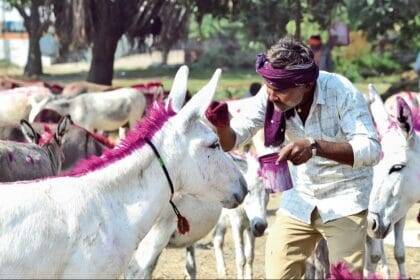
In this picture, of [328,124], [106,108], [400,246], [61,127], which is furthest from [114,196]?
[106,108]

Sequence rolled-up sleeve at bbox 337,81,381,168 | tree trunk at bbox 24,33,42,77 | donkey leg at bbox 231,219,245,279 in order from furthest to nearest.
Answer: tree trunk at bbox 24,33,42,77 → donkey leg at bbox 231,219,245,279 → rolled-up sleeve at bbox 337,81,381,168

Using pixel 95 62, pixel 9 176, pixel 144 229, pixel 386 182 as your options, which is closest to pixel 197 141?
pixel 144 229

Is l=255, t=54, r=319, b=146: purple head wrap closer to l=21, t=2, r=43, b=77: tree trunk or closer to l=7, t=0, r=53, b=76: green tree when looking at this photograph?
l=7, t=0, r=53, b=76: green tree

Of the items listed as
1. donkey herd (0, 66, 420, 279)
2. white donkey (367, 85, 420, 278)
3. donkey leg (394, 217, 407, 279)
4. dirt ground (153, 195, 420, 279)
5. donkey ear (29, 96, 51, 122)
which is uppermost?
donkey herd (0, 66, 420, 279)

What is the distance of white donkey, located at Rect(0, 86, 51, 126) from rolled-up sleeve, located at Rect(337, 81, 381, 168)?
1065cm

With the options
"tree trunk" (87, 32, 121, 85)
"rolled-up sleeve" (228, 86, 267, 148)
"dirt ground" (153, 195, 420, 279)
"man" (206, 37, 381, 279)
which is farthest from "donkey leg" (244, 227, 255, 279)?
"tree trunk" (87, 32, 121, 85)

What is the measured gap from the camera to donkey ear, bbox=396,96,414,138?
6.19 m

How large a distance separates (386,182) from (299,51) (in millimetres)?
1865

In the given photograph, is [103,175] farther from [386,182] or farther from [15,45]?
[15,45]

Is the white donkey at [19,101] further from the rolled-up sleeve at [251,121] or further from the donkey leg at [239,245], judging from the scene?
the rolled-up sleeve at [251,121]

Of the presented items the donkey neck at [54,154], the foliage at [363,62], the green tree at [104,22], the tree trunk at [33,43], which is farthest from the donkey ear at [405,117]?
the foliage at [363,62]

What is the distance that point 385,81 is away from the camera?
3331 centimetres

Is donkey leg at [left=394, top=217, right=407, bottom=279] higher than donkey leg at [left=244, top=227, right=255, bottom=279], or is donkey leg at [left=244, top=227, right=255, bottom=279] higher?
donkey leg at [left=394, top=217, right=407, bottom=279]

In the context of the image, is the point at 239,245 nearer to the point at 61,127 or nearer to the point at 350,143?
the point at 61,127
